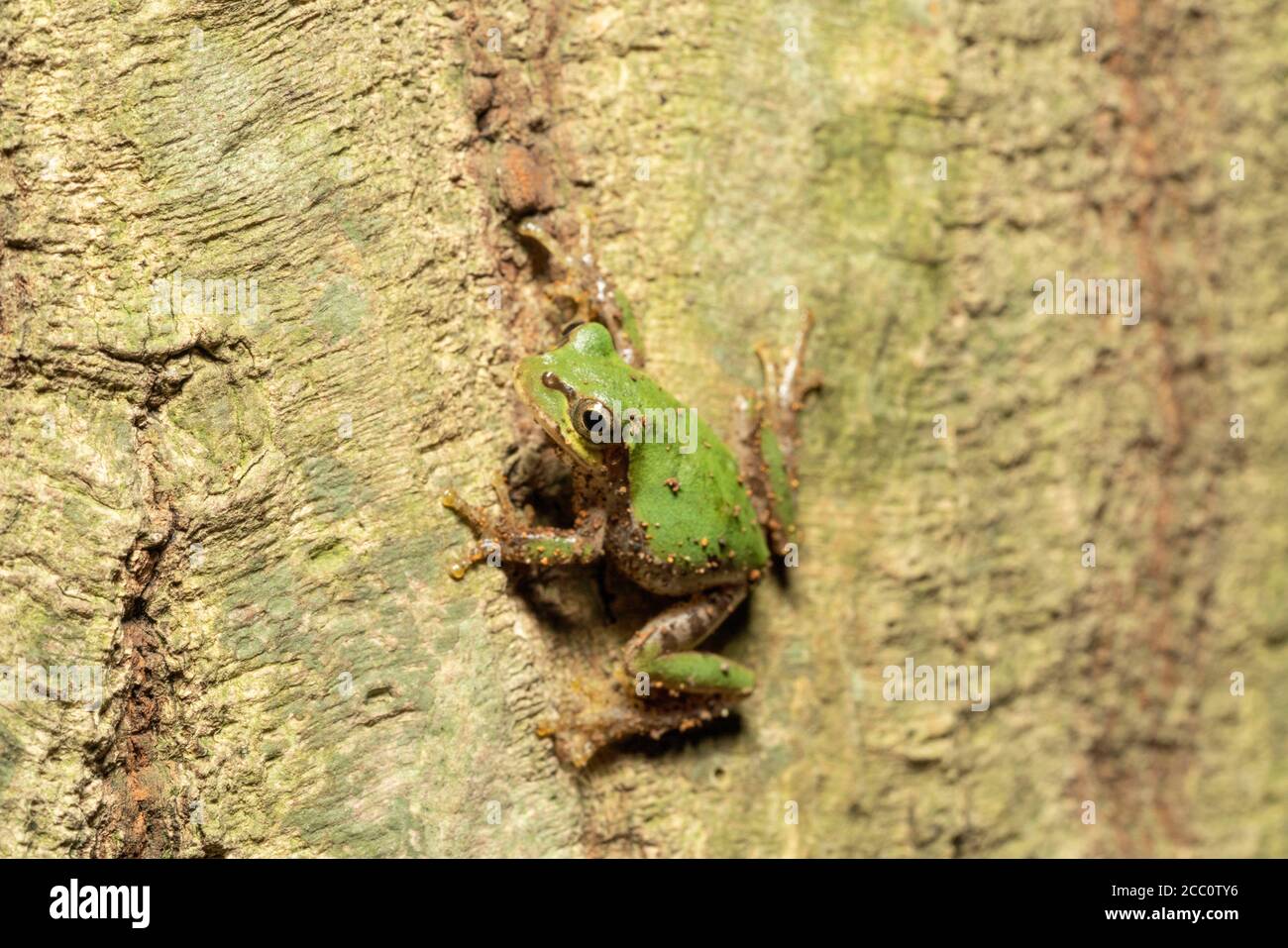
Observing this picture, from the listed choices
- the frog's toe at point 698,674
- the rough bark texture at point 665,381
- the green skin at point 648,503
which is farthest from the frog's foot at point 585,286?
the frog's toe at point 698,674

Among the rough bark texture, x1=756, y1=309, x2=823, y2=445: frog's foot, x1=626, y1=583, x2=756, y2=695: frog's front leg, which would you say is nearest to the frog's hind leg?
x1=756, y1=309, x2=823, y2=445: frog's foot

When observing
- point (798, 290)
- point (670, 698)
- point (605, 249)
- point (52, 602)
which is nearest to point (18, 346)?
point (52, 602)

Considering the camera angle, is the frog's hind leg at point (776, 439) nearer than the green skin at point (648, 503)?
No

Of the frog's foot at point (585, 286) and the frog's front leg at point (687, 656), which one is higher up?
the frog's foot at point (585, 286)

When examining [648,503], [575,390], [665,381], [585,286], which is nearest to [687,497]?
[648,503]

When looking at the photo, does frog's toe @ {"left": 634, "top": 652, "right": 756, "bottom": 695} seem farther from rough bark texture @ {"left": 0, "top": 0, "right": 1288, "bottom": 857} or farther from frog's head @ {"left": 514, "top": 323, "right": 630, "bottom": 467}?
frog's head @ {"left": 514, "top": 323, "right": 630, "bottom": 467}

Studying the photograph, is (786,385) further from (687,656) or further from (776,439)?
(687,656)

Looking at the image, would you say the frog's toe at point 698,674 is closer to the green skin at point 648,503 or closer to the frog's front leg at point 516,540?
the green skin at point 648,503
